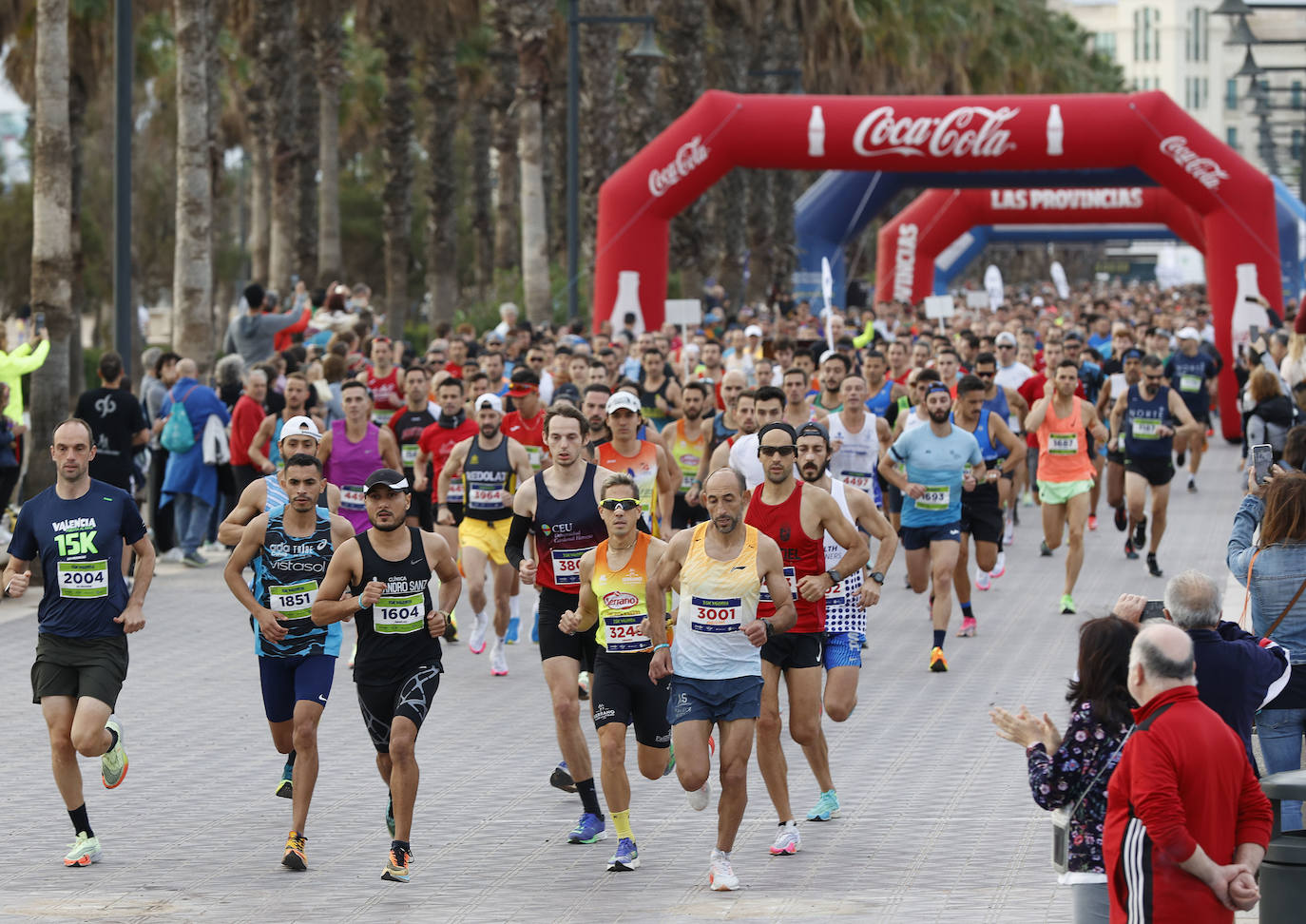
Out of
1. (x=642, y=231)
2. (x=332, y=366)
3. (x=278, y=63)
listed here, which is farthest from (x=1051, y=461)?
(x=278, y=63)

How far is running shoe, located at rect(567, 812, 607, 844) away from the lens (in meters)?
7.98

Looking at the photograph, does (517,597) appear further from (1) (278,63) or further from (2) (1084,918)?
(1) (278,63)

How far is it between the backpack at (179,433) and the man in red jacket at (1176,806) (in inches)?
475

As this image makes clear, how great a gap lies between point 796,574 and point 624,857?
142 cm

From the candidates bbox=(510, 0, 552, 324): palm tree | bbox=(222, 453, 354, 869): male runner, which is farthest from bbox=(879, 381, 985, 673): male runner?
bbox=(510, 0, 552, 324): palm tree

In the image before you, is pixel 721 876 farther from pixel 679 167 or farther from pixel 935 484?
pixel 679 167

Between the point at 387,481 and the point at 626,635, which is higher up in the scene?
the point at 387,481

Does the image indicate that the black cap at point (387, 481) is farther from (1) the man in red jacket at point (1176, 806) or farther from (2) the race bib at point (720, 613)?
(1) the man in red jacket at point (1176, 806)

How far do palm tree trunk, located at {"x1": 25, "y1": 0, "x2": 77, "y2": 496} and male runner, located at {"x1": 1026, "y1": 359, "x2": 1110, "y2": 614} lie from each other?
8.27 metres

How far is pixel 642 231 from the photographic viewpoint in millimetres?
25391

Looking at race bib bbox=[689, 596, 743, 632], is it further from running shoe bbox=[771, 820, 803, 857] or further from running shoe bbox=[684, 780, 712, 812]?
running shoe bbox=[771, 820, 803, 857]

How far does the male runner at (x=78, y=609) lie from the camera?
7.66 meters

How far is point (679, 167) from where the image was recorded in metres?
25.2

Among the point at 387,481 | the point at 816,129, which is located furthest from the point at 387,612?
the point at 816,129
